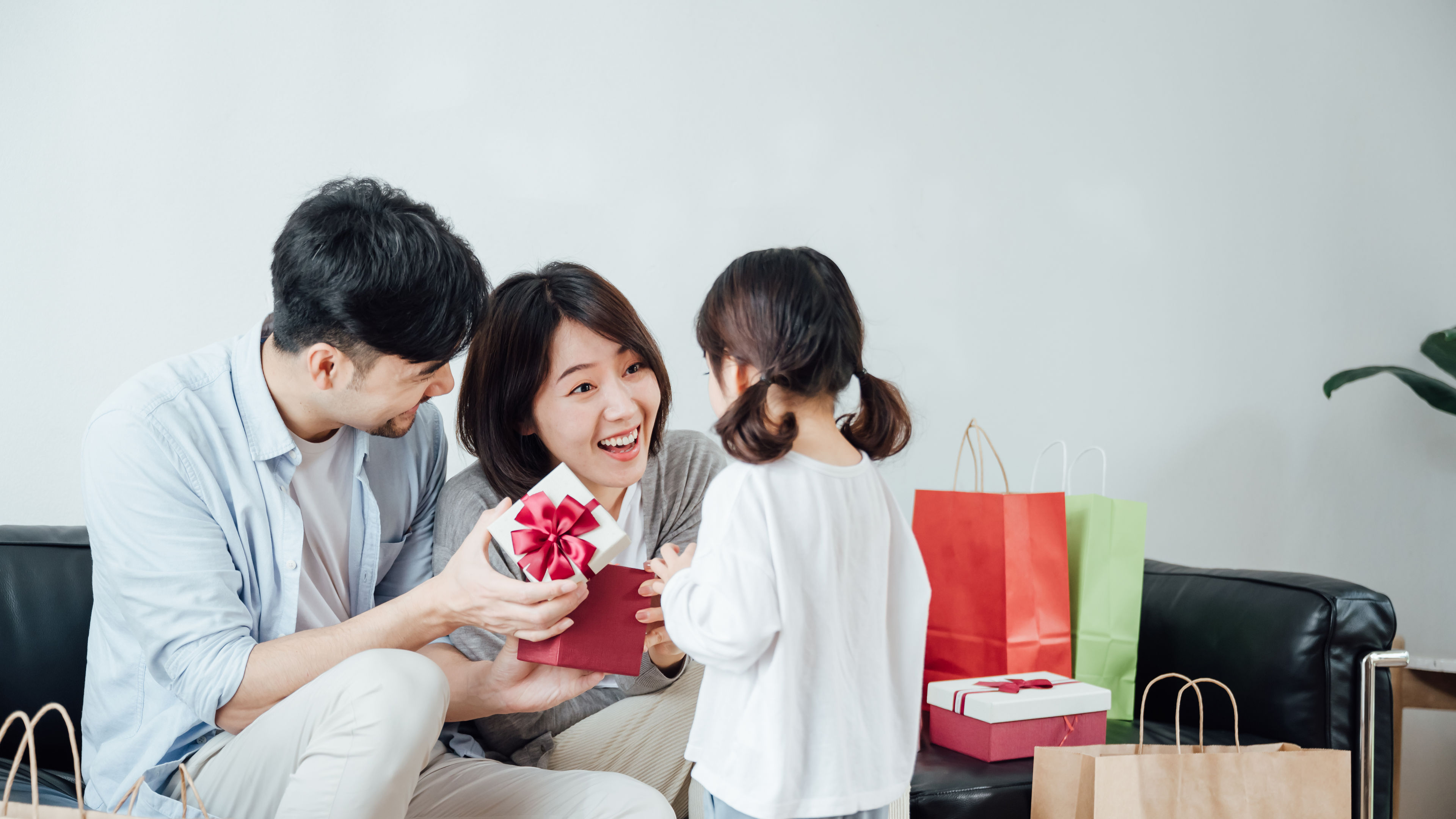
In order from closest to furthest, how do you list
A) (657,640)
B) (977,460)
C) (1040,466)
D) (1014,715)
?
(657,640) → (1014,715) → (977,460) → (1040,466)

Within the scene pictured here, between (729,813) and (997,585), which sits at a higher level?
(997,585)

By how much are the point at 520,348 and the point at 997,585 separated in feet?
3.37

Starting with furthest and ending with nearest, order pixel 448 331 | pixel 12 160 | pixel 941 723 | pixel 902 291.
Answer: pixel 902 291 → pixel 12 160 → pixel 941 723 → pixel 448 331

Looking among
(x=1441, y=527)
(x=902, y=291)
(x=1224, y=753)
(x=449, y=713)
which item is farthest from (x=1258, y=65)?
(x=449, y=713)

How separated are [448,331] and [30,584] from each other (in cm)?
93

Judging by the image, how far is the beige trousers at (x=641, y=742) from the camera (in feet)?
4.83

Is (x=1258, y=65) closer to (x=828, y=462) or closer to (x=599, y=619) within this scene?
(x=828, y=462)

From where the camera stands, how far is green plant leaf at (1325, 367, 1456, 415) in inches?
95.6

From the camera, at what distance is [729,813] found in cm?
111

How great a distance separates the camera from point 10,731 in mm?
1526

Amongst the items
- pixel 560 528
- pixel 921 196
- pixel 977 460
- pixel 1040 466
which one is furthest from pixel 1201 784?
pixel 921 196

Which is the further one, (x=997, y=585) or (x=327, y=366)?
(x=997, y=585)

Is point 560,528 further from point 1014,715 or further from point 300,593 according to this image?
point 1014,715

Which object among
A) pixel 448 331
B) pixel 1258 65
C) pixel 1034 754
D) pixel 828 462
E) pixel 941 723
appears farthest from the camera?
pixel 1258 65
